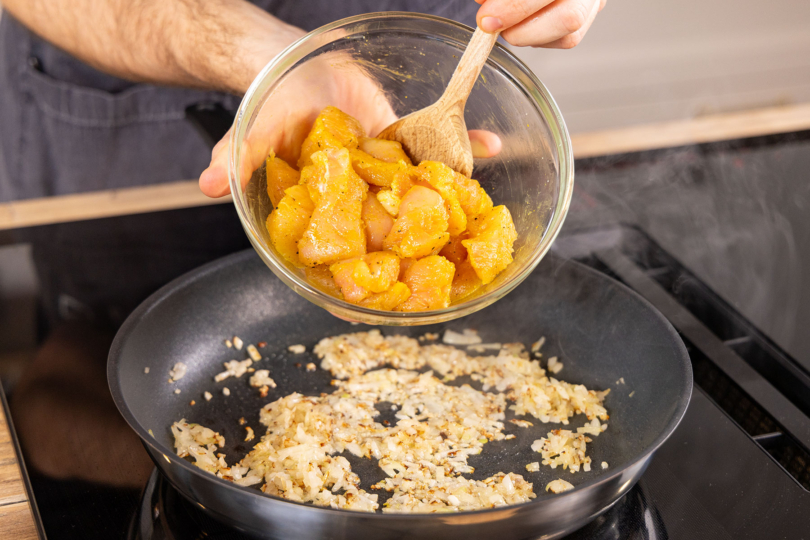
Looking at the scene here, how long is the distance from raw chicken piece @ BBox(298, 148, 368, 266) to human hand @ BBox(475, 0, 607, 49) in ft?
0.93

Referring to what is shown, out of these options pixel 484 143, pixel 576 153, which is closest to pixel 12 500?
pixel 484 143

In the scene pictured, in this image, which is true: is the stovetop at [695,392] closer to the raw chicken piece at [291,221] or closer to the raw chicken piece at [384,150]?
the raw chicken piece at [291,221]

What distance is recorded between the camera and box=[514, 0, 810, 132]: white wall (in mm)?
2730

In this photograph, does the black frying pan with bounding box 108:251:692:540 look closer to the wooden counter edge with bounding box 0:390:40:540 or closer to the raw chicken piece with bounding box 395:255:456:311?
the wooden counter edge with bounding box 0:390:40:540

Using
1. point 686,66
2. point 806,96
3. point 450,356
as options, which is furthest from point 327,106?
point 806,96

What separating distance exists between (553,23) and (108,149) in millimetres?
1364

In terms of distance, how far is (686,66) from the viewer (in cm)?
294

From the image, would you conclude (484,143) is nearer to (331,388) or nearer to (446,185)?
(446,185)

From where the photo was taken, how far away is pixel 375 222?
1008 millimetres

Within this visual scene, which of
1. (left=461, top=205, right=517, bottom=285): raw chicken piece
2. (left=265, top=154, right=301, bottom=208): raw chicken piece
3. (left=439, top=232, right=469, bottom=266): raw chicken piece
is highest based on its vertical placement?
(left=265, top=154, right=301, bottom=208): raw chicken piece

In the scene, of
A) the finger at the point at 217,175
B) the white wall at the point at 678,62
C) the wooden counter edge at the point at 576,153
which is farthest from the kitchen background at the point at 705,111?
the finger at the point at 217,175

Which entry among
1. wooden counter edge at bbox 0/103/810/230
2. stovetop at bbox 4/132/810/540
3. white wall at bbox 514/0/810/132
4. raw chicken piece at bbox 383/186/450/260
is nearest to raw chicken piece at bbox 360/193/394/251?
raw chicken piece at bbox 383/186/450/260

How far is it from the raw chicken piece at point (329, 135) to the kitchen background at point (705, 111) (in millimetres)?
657

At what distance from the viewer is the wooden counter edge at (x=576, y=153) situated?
1.60 meters
